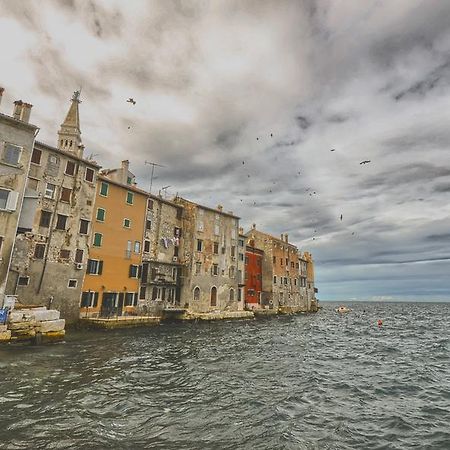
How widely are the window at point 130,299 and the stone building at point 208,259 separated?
7226 mm

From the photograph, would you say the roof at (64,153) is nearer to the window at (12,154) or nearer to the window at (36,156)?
the window at (36,156)

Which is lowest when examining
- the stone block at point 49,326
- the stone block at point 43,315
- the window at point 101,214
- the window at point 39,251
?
the stone block at point 49,326

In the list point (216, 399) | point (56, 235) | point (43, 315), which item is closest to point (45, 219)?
point (56, 235)

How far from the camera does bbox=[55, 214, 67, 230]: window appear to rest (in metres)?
27.6

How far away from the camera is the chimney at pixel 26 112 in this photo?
23.3 meters

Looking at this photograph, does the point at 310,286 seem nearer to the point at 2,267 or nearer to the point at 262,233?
the point at 262,233

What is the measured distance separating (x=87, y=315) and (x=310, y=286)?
58066mm

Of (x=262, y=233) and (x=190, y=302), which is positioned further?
(x=262, y=233)

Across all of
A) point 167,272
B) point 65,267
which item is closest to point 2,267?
point 65,267

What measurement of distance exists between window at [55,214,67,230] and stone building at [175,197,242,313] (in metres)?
16.3

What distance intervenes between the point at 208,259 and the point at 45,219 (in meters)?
21.6

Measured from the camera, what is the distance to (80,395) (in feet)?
34.1

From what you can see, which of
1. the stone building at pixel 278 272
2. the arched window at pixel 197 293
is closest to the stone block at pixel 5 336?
the arched window at pixel 197 293

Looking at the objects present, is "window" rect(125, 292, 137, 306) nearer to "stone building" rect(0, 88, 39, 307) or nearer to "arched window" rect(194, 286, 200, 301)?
"arched window" rect(194, 286, 200, 301)
